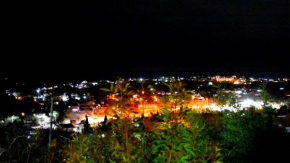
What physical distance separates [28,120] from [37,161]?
26534 millimetres

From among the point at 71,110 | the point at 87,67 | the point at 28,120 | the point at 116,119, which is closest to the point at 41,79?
the point at 87,67

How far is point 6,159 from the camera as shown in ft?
17.5

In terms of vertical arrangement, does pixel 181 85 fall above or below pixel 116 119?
above

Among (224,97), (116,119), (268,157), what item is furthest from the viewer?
(224,97)

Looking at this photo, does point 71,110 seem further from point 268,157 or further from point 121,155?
point 121,155

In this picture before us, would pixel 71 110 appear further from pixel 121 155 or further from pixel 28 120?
pixel 121 155

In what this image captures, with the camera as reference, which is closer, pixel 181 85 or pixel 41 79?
pixel 181 85

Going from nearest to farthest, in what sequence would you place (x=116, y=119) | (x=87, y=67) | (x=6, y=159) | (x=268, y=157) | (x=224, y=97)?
1. (x=116, y=119)
2. (x=6, y=159)
3. (x=268, y=157)
4. (x=224, y=97)
5. (x=87, y=67)

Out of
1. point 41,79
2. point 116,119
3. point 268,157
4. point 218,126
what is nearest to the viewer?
point 116,119

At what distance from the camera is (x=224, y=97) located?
8758 mm

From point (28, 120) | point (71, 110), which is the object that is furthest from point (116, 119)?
point (71, 110)

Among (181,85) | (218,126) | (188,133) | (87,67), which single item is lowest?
(218,126)

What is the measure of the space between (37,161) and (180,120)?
448 cm

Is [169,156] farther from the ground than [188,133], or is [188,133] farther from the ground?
[188,133]
